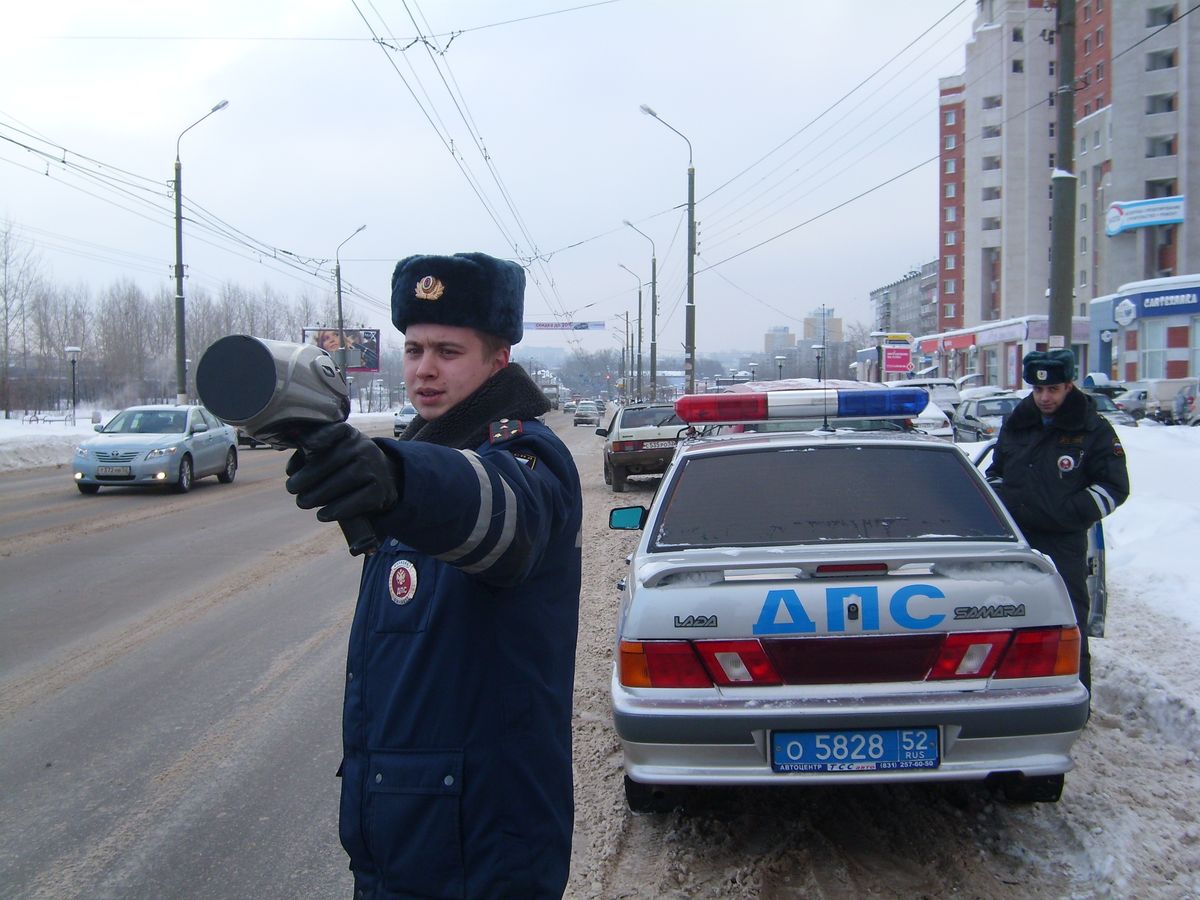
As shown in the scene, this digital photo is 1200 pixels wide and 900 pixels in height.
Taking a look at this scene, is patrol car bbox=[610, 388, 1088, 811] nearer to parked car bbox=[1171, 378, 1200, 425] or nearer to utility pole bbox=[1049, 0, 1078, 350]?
utility pole bbox=[1049, 0, 1078, 350]

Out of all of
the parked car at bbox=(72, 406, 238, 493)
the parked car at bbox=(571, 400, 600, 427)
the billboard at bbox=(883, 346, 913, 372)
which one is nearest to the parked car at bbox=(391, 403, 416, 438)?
the parked car at bbox=(72, 406, 238, 493)

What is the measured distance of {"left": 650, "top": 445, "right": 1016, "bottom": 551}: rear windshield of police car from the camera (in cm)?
383

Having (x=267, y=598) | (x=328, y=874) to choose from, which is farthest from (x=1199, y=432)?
(x=328, y=874)

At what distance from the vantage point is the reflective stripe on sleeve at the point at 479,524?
146 centimetres

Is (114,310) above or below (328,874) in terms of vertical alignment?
above

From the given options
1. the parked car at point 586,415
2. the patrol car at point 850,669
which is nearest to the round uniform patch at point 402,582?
the patrol car at point 850,669

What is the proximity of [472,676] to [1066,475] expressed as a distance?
3.85 metres

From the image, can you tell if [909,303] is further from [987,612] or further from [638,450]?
[987,612]

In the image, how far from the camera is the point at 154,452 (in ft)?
52.2

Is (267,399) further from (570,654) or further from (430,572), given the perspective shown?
(570,654)

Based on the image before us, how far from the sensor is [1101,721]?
4.84 meters

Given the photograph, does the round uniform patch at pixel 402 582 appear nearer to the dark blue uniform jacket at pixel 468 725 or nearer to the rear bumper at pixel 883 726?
the dark blue uniform jacket at pixel 468 725

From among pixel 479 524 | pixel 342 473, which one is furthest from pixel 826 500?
pixel 342 473

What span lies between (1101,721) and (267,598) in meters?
6.33
